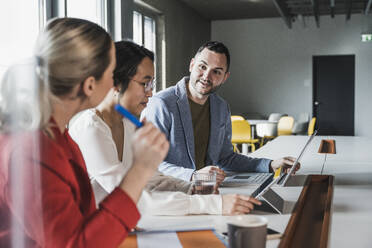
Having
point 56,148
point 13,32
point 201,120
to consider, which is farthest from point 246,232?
point 201,120

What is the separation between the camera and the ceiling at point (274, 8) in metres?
6.72

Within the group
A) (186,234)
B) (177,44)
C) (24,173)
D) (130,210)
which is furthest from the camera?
(177,44)

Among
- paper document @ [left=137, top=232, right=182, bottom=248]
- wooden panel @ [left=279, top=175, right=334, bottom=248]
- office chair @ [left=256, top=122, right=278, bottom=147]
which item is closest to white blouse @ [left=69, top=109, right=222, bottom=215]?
paper document @ [left=137, top=232, right=182, bottom=248]

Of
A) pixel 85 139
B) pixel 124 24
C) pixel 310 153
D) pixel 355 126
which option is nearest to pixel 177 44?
pixel 124 24

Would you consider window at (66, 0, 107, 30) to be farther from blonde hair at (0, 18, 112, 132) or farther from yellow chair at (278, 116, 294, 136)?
yellow chair at (278, 116, 294, 136)

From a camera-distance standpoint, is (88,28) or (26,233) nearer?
(26,233)

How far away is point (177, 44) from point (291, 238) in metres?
6.95

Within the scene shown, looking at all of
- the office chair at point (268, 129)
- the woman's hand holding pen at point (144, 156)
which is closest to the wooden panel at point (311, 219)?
the woman's hand holding pen at point (144, 156)

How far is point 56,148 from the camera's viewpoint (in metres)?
0.75

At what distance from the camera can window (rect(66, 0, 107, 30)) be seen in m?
3.60

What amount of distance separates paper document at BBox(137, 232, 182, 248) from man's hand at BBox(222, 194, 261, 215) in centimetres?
20

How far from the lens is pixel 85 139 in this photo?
1170mm

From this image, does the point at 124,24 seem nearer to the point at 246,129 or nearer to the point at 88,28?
the point at 246,129

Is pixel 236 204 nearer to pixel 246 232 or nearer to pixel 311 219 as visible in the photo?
pixel 311 219
